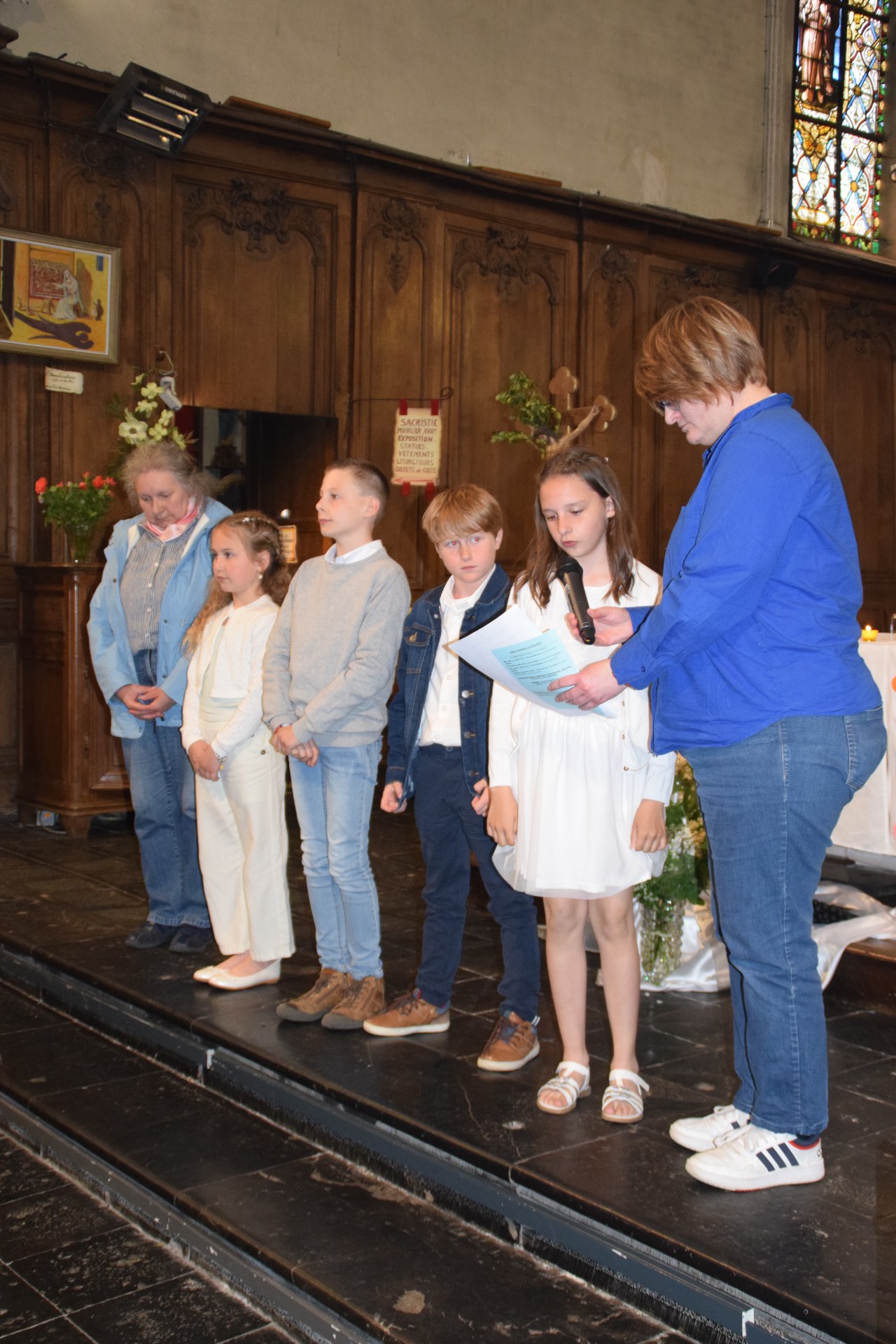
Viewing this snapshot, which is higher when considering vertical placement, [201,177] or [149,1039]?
[201,177]

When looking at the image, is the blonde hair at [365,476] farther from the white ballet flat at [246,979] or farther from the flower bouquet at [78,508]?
the flower bouquet at [78,508]

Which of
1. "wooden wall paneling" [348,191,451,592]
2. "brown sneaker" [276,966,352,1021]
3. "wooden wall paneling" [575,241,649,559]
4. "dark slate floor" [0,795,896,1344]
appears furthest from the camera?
"wooden wall paneling" [575,241,649,559]

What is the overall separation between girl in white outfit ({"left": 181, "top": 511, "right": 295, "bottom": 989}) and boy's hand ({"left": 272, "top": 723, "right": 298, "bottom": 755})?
0.27 meters

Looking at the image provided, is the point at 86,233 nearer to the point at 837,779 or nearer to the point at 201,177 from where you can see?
the point at 201,177

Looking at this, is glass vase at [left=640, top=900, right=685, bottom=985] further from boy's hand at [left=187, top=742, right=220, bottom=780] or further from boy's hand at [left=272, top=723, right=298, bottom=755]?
boy's hand at [left=187, top=742, right=220, bottom=780]

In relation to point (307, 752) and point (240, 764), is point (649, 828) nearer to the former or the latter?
point (307, 752)

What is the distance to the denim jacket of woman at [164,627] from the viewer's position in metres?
4.09

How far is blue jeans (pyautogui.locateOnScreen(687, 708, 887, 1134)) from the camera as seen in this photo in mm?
2254

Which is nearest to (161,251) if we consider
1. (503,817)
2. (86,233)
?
(86,233)

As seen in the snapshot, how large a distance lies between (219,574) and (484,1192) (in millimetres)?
1899

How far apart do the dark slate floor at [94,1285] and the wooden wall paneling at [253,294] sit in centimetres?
518

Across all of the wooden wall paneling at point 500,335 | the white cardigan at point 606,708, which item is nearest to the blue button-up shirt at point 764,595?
the white cardigan at point 606,708

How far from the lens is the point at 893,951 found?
360cm

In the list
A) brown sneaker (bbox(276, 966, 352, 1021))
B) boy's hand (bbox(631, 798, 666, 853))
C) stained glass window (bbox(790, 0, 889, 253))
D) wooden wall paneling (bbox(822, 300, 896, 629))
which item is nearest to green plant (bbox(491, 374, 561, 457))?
brown sneaker (bbox(276, 966, 352, 1021))
